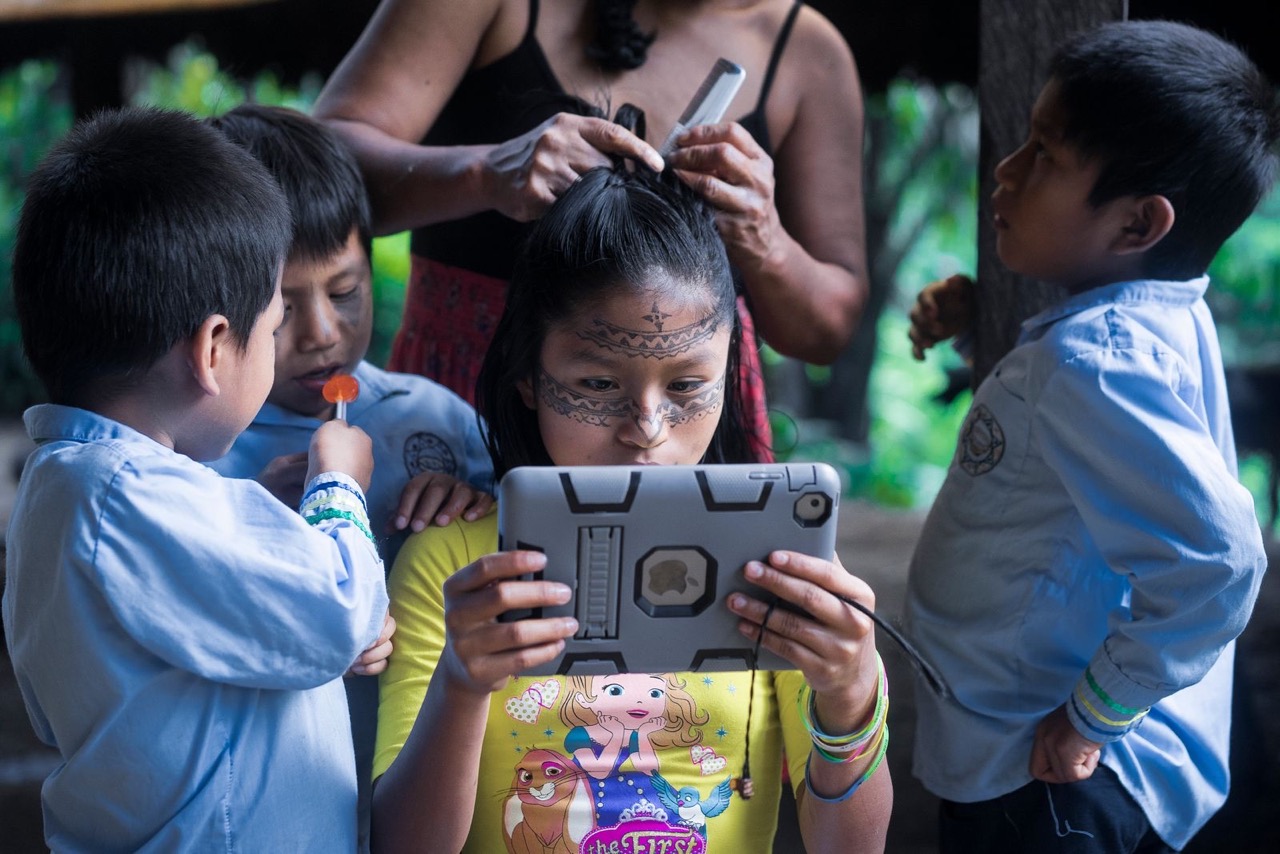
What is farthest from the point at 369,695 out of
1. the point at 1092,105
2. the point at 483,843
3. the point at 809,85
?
the point at 1092,105

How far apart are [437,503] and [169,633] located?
18.7 inches

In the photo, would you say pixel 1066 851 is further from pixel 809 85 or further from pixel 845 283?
pixel 809 85

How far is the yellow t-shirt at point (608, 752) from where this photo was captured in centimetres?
149

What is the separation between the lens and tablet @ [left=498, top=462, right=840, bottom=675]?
3.96ft

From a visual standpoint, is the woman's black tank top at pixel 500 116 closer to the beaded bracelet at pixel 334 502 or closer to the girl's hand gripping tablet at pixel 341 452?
the girl's hand gripping tablet at pixel 341 452

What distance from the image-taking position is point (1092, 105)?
72.4 inches

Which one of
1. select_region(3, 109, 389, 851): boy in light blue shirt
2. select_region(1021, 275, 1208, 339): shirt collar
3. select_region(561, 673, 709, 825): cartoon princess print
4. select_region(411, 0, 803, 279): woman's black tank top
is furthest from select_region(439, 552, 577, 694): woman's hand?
select_region(1021, 275, 1208, 339): shirt collar

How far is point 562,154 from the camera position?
1.60 metres

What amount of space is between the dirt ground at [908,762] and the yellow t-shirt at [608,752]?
1.68 m

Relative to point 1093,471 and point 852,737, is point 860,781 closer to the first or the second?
point 852,737

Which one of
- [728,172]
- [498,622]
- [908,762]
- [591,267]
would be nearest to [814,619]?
[498,622]

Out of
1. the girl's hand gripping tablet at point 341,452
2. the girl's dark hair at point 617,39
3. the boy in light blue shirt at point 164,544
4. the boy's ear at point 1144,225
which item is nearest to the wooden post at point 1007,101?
the boy's ear at point 1144,225

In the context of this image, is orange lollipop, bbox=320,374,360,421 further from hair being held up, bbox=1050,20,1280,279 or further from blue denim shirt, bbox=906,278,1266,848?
hair being held up, bbox=1050,20,1280,279

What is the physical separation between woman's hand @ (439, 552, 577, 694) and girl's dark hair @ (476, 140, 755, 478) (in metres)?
0.45
